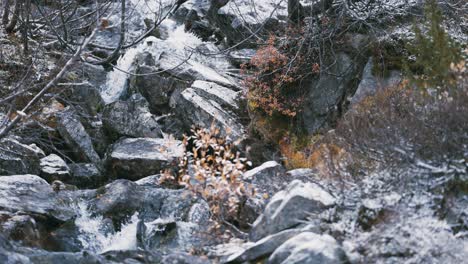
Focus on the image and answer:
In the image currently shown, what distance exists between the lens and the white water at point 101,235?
8072mm

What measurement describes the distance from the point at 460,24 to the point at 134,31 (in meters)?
10.1

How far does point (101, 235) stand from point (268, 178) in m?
2.51

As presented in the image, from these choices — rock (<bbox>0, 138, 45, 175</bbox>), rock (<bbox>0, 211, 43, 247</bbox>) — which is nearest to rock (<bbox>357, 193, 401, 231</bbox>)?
rock (<bbox>0, 211, 43, 247</bbox>)

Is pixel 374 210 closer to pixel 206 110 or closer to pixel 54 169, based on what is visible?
pixel 54 169

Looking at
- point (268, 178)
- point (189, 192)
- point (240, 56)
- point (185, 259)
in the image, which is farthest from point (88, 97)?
point (185, 259)

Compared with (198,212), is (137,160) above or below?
above

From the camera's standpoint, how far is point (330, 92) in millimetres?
11508

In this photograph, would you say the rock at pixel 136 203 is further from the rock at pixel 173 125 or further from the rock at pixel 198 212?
the rock at pixel 173 125

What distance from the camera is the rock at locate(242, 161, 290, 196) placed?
726 centimetres

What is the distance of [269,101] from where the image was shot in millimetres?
11695

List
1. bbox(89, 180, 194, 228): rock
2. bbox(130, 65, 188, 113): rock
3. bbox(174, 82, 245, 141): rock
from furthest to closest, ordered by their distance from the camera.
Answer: bbox(130, 65, 188, 113): rock, bbox(174, 82, 245, 141): rock, bbox(89, 180, 194, 228): rock

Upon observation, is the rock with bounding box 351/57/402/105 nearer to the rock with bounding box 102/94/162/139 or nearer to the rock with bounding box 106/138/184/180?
the rock with bounding box 106/138/184/180

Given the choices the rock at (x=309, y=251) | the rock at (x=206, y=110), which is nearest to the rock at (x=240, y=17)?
the rock at (x=206, y=110)

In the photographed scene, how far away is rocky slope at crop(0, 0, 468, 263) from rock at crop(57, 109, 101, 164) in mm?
22
